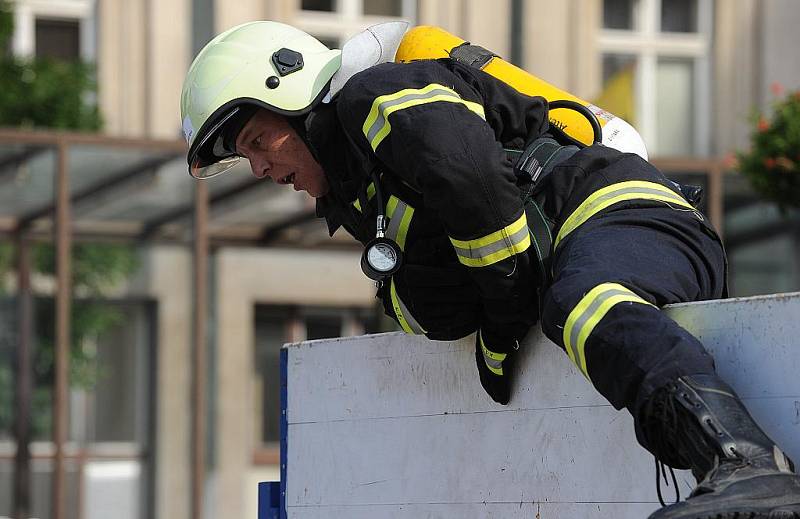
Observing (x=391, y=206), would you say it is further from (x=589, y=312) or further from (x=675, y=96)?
(x=675, y=96)

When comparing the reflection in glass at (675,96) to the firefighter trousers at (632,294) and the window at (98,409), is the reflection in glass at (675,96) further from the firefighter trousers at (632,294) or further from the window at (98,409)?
the firefighter trousers at (632,294)

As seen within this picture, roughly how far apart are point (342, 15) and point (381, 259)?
1180 cm

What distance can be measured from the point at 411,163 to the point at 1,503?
35.3 ft

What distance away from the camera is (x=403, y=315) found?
3.65 m

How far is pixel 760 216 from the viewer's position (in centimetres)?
1377

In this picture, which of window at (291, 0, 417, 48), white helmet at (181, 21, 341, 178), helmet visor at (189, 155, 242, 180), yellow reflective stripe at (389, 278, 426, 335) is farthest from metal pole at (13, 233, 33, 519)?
yellow reflective stripe at (389, 278, 426, 335)

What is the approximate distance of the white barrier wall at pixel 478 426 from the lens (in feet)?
9.05

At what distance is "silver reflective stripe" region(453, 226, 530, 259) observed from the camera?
3205 mm

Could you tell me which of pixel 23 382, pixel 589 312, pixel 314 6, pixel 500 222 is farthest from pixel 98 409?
pixel 589 312

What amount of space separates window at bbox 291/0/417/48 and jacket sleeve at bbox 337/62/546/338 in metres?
11.5

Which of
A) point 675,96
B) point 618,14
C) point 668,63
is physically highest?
point 618,14

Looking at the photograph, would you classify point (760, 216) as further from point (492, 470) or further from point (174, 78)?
point (492, 470)

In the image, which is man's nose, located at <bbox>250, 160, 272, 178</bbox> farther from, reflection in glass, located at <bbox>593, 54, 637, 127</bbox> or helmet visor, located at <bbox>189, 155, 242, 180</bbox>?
reflection in glass, located at <bbox>593, 54, 637, 127</bbox>

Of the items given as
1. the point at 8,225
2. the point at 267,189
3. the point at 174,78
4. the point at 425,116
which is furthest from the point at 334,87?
the point at 174,78
